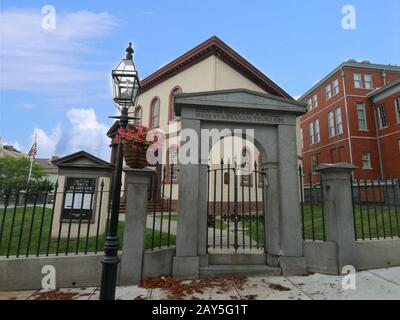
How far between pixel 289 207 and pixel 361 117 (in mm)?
27972

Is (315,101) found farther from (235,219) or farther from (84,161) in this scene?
(84,161)

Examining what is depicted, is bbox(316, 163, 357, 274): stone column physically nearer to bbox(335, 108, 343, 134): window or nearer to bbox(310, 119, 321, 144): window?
bbox(335, 108, 343, 134): window

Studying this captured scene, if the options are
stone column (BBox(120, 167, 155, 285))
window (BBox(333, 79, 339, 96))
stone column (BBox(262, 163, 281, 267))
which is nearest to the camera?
stone column (BBox(120, 167, 155, 285))

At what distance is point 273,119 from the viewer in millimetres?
5969

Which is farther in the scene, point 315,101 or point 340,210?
point 315,101

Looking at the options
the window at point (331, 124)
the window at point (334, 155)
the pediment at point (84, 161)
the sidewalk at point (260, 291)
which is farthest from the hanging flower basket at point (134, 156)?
the window at point (331, 124)

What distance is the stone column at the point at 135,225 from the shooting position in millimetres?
4840

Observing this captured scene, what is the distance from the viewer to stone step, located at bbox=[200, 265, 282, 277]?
5.21m

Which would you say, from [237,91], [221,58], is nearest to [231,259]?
[237,91]

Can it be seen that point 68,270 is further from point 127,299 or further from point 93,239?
point 93,239

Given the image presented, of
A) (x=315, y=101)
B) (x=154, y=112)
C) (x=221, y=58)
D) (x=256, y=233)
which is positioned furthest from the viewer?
(x=315, y=101)

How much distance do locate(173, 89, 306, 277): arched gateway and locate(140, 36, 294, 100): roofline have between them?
14382 mm

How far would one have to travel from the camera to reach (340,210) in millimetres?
5484

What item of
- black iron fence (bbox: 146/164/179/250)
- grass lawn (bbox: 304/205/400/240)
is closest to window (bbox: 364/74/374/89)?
grass lawn (bbox: 304/205/400/240)
